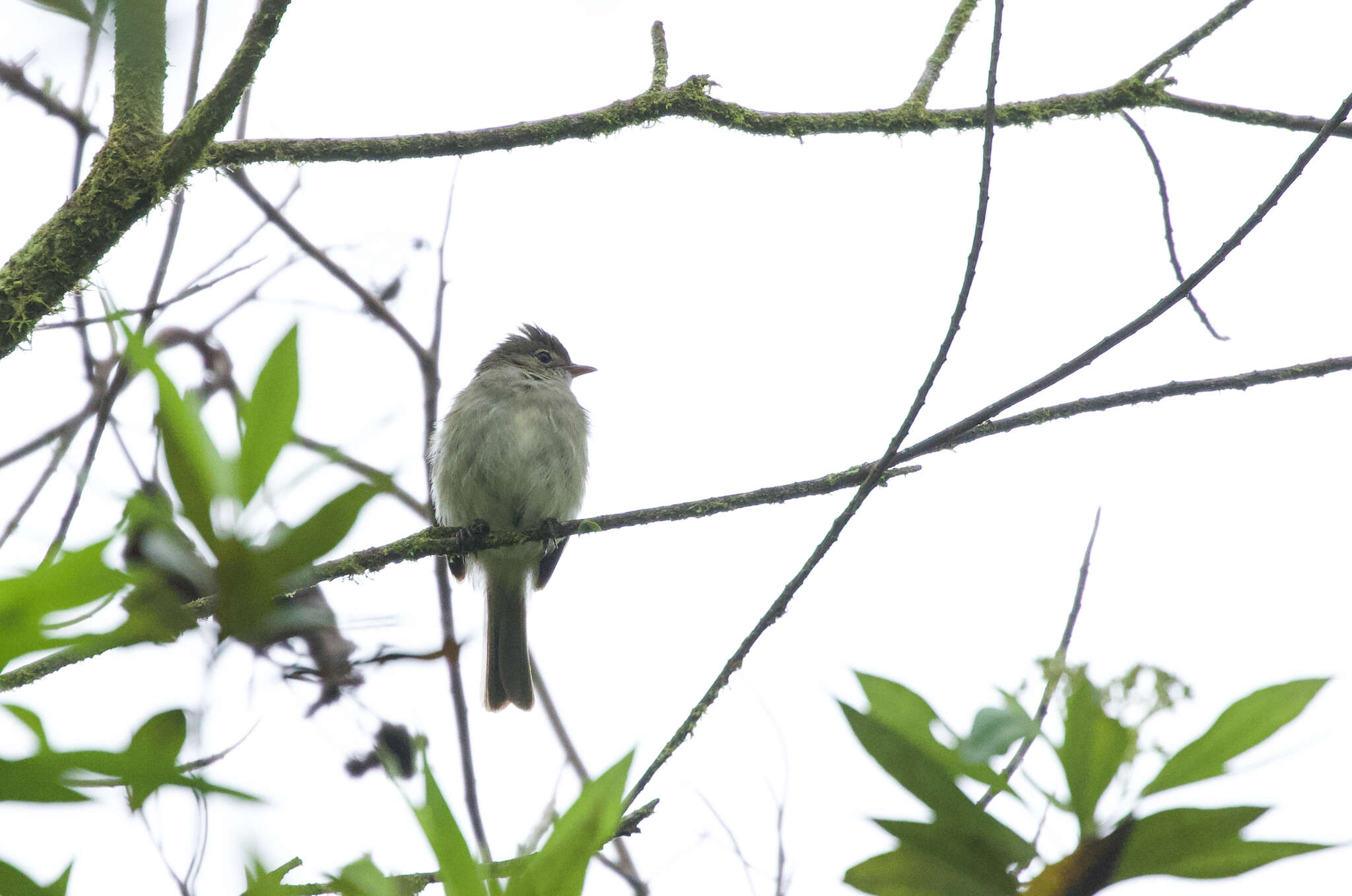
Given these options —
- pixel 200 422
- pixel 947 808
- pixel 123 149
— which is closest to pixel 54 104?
pixel 123 149

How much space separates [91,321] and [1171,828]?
3.17m

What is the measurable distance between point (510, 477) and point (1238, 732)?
19.3 ft

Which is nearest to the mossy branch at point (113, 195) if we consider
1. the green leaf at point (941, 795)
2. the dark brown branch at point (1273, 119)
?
the green leaf at point (941, 795)

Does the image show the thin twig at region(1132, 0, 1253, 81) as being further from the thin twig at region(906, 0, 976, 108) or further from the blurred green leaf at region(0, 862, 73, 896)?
the blurred green leaf at region(0, 862, 73, 896)

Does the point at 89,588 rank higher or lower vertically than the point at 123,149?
lower

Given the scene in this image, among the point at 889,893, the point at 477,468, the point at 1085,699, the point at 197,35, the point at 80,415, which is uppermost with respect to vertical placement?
the point at 477,468

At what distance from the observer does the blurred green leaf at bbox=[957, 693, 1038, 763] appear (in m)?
0.88

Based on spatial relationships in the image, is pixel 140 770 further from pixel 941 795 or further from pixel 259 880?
pixel 941 795

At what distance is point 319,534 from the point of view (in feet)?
3.19

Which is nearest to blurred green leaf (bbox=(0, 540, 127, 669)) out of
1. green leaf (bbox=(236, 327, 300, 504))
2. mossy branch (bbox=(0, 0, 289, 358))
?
green leaf (bbox=(236, 327, 300, 504))

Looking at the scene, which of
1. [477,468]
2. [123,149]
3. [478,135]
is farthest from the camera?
[477,468]

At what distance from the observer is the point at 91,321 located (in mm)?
3281

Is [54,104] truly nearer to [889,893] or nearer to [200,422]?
[200,422]

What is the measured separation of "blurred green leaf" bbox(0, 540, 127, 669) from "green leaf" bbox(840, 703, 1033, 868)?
602 millimetres
